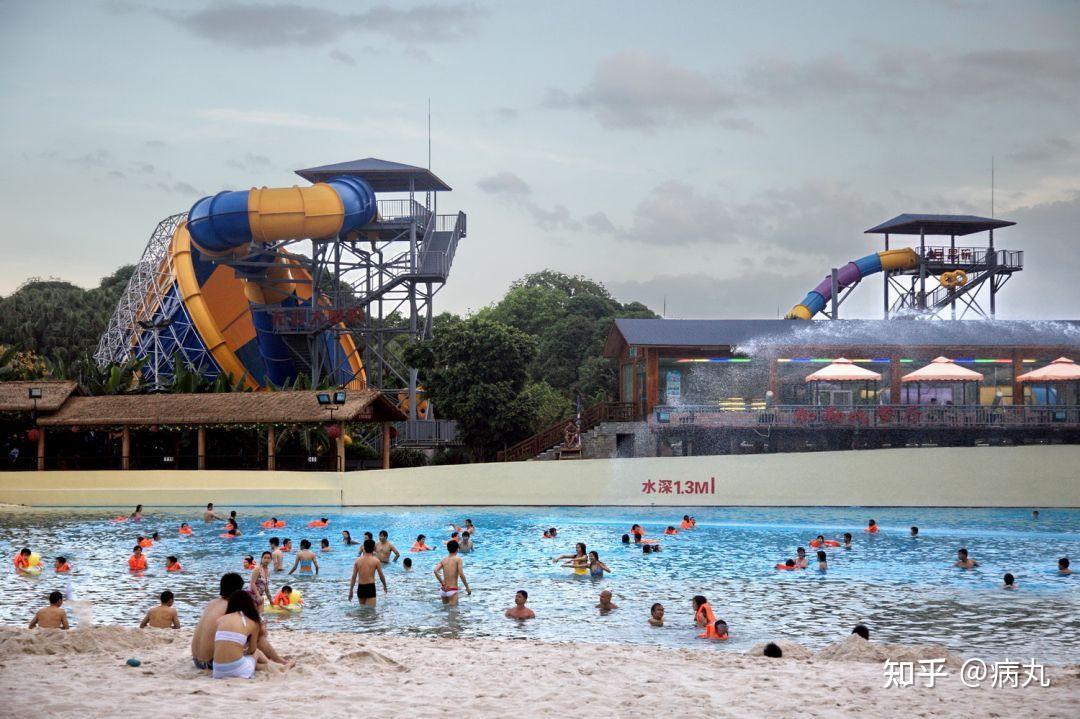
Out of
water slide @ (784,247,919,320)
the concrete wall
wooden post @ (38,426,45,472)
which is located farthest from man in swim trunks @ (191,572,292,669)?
water slide @ (784,247,919,320)

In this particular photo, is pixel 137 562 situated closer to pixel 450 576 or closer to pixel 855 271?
pixel 450 576

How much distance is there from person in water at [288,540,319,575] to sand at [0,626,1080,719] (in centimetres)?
853

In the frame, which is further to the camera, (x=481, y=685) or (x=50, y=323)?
(x=50, y=323)

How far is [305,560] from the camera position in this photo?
22266 mm

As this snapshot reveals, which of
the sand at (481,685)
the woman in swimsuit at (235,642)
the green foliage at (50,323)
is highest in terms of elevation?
the green foliage at (50,323)

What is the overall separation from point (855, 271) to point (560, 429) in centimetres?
2261

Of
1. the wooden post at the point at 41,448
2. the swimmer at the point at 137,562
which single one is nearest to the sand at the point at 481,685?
the swimmer at the point at 137,562

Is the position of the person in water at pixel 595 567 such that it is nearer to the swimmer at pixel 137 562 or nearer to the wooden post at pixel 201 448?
the swimmer at pixel 137 562

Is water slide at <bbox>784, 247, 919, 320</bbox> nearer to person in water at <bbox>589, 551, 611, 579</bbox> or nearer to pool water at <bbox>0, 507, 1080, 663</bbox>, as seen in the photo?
pool water at <bbox>0, 507, 1080, 663</bbox>

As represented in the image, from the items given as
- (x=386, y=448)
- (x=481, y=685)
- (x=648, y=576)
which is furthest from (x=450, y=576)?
(x=386, y=448)

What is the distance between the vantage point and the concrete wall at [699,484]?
34625mm

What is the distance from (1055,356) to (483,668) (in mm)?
33773

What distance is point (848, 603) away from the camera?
63.4 ft

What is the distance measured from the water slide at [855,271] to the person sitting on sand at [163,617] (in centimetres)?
4107
